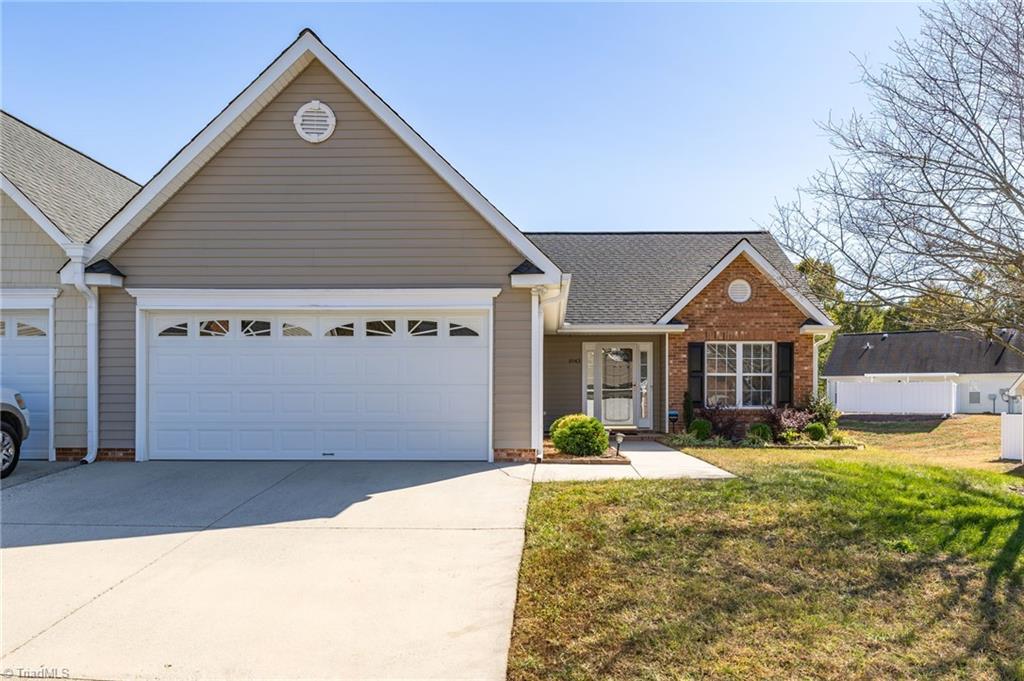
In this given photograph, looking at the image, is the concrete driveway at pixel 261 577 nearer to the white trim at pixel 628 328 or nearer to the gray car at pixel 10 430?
the gray car at pixel 10 430

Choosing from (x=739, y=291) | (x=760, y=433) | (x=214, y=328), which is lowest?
(x=760, y=433)

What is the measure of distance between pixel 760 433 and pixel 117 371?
13.1 m

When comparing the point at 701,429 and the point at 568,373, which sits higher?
the point at 568,373

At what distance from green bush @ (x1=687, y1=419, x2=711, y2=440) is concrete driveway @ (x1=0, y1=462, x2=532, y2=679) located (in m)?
7.57

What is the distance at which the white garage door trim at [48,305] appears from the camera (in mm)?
10602

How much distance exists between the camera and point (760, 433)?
49.4ft

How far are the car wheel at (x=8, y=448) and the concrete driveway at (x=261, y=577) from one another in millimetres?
746

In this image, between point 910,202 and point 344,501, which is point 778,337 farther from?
point 344,501

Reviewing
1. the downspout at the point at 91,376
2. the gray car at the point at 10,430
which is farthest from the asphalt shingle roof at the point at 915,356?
the gray car at the point at 10,430

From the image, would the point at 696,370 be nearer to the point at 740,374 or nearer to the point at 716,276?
the point at 740,374

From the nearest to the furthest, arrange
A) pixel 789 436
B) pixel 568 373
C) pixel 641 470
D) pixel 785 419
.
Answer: pixel 641 470, pixel 789 436, pixel 785 419, pixel 568 373

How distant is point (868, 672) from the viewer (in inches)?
150

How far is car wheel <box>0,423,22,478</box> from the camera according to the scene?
934cm

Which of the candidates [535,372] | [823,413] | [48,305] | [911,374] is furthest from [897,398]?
[48,305]
